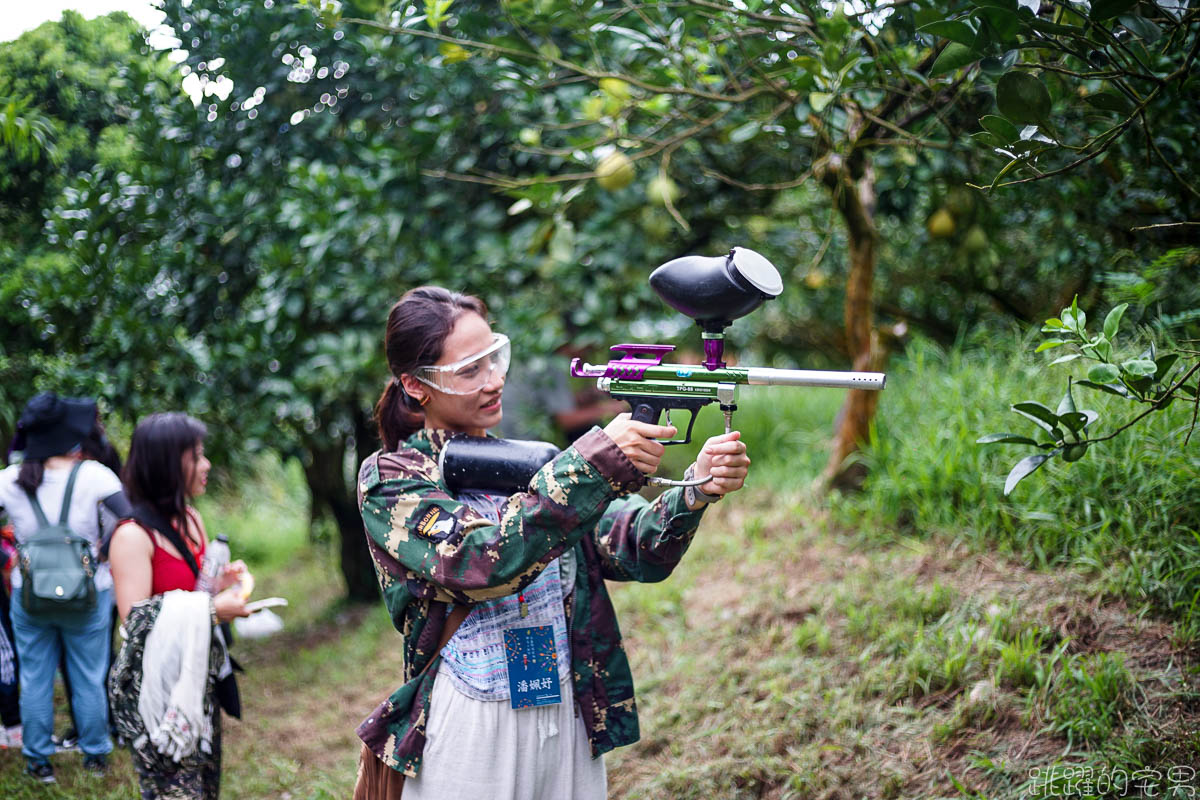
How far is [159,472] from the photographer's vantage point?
9.95 feet

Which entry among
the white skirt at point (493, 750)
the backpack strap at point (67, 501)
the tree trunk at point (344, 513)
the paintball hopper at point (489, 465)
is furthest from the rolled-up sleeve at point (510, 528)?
the tree trunk at point (344, 513)

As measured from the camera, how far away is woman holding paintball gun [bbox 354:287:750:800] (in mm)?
1786

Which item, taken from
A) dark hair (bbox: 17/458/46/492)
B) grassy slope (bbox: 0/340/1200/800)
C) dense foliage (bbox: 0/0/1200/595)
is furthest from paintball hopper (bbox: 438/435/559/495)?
dark hair (bbox: 17/458/46/492)

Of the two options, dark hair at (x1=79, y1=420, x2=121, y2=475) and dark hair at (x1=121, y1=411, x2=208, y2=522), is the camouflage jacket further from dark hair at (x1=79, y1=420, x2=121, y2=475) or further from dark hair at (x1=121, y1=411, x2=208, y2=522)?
dark hair at (x1=79, y1=420, x2=121, y2=475)

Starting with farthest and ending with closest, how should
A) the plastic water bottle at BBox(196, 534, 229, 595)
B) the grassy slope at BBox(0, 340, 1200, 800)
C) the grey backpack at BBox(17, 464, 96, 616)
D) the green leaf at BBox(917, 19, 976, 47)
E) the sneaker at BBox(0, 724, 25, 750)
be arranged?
1. the sneaker at BBox(0, 724, 25, 750)
2. the grey backpack at BBox(17, 464, 96, 616)
3. the plastic water bottle at BBox(196, 534, 229, 595)
4. the grassy slope at BBox(0, 340, 1200, 800)
5. the green leaf at BBox(917, 19, 976, 47)

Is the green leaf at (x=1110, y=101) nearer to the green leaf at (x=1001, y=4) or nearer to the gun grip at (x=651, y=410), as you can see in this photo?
the green leaf at (x=1001, y=4)

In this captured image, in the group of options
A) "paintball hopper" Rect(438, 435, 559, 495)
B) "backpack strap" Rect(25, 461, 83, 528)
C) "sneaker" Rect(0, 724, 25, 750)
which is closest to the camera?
"paintball hopper" Rect(438, 435, 559, 495)

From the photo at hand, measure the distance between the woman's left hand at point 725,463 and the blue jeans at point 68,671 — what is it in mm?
3094

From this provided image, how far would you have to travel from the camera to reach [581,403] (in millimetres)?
6121

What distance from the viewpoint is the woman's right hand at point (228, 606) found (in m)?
2.84

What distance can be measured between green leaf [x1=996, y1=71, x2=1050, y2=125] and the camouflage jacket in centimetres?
105

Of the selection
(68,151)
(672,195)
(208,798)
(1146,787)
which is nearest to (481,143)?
(672,195)

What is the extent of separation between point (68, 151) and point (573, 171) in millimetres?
2514

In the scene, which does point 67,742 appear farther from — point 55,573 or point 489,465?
point 489,465
